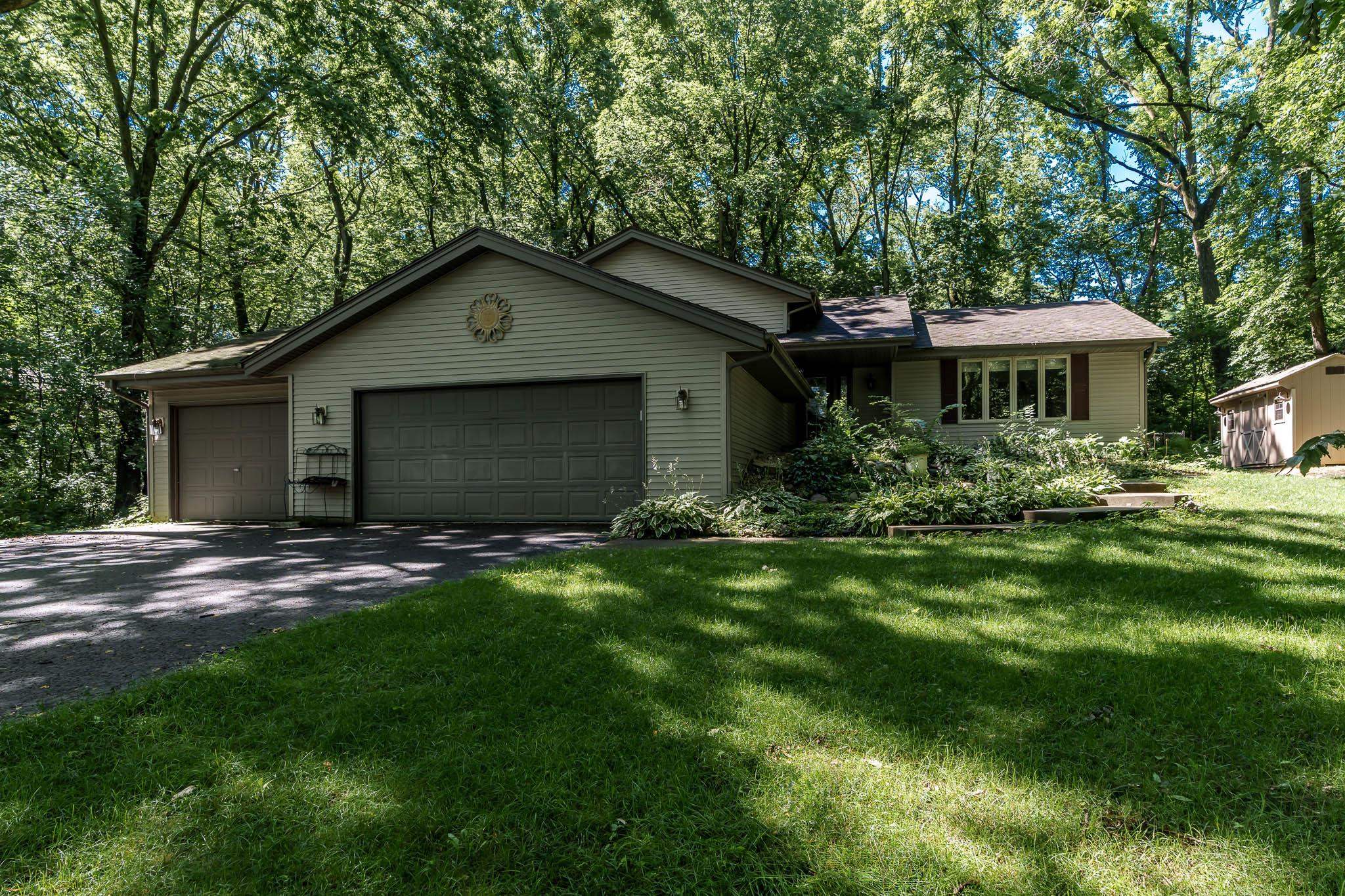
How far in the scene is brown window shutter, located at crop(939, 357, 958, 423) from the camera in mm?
14812

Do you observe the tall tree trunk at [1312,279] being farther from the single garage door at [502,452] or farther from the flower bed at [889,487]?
the single garage door at [502,452]

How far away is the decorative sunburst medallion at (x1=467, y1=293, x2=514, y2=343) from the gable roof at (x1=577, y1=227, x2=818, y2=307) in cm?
535

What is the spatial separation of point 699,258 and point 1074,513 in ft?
32.7

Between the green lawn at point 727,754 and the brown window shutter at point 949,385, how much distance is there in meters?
10.8

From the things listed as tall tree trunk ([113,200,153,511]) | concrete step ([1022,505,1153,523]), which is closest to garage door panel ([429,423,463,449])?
concrete step ([1022,505,1153,523])

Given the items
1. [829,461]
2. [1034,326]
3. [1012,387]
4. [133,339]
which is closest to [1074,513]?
[829,461]

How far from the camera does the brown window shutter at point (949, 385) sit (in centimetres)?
1481

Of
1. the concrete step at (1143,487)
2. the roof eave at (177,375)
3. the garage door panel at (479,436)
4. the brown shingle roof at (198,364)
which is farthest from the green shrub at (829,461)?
the roof eave at (177,375)

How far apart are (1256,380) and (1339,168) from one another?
17.5 feet

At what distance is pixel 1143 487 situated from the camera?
927 cm

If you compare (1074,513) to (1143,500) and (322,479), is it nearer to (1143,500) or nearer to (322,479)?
(1143,500)

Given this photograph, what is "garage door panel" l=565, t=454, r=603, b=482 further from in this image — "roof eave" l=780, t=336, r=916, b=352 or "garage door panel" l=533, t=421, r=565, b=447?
"roof eave" l=780, t=336, r=916, b=352

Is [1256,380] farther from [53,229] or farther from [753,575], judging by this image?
[53,229]

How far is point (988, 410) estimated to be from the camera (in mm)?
14758
